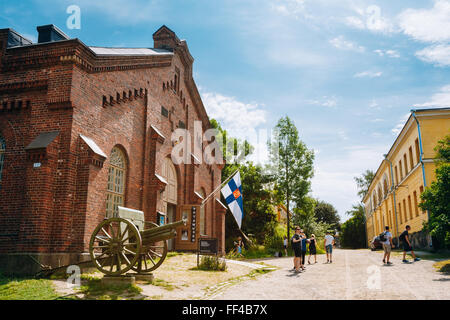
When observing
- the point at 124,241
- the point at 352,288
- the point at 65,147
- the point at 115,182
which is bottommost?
the point at 352,288

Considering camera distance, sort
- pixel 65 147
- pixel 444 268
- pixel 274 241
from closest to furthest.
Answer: pixel 65 147 < pixel 444 268 < pixel 274 241

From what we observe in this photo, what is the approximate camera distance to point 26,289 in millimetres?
8094

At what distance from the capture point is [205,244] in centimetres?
1391

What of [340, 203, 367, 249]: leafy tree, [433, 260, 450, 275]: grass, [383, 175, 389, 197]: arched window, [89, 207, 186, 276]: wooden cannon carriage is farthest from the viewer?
[340, 203, 367, 249]: leafy tree

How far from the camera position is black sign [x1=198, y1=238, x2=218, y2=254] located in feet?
44.9

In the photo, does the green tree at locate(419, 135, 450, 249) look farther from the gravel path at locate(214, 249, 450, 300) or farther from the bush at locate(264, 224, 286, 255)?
the bush at locate(264, 224, 286, 255)

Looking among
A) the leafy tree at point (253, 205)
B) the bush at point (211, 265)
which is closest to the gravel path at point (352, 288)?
the bush at point (211, 265)

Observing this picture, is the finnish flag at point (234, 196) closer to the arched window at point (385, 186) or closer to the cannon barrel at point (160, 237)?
the cannon barrel at point (160, 237)

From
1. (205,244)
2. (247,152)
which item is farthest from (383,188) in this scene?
(205,244)

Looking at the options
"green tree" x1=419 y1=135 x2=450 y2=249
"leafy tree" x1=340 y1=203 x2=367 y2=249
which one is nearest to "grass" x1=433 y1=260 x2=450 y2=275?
"green tree" x1=419 y1=135 x2=450 y2=249

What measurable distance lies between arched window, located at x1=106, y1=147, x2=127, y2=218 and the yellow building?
1516 centimetres

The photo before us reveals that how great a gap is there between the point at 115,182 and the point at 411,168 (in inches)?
906

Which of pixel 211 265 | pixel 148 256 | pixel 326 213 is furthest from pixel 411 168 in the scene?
pixel 326 213

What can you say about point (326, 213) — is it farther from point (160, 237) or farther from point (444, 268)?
point (160, 237)
